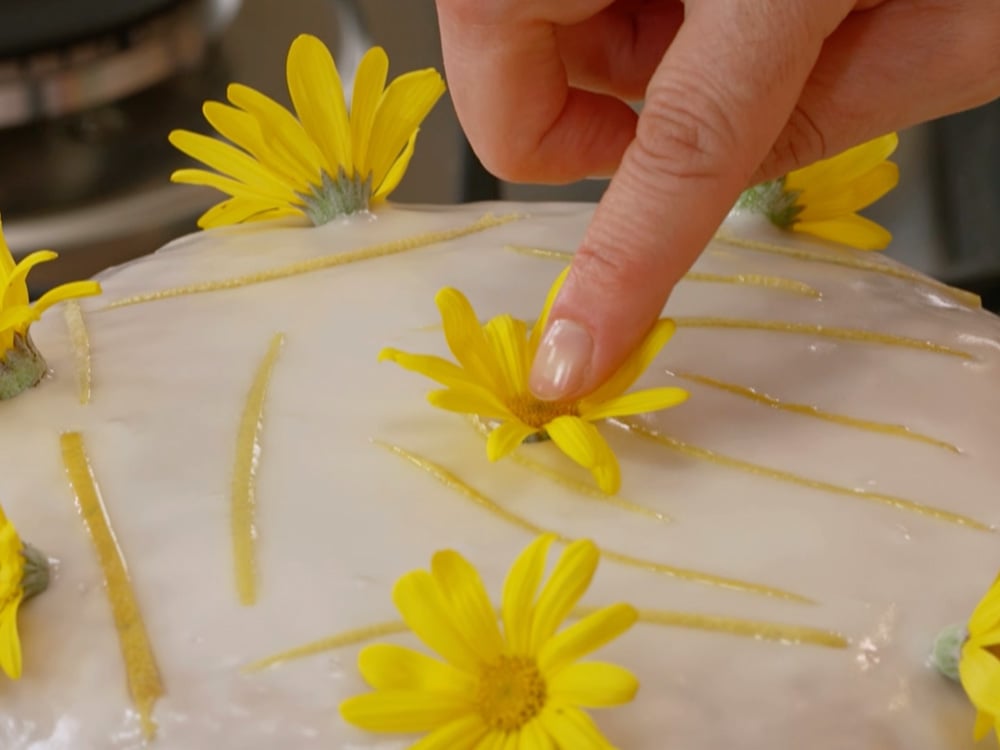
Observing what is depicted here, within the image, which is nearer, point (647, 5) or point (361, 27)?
point (647, 5)

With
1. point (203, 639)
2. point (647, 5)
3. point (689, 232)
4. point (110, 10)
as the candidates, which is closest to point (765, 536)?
point (689, 232)

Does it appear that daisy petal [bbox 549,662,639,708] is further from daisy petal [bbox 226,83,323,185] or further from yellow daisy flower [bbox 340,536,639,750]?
daisy petal [bbox 226,83,323,185]

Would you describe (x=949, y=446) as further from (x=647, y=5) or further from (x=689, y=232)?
(x=647, y=5)

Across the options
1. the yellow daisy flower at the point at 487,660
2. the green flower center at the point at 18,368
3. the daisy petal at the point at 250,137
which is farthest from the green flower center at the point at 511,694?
the daisy petal at the point at 250,137

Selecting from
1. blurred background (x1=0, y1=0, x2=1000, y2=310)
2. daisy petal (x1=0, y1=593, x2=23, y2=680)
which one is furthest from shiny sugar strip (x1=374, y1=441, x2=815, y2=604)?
blurred background (x1=0, y1=0, x2=1000, y2=310)

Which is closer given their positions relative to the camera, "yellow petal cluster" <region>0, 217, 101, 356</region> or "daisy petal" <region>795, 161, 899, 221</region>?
"yellow petal cluster" <region>0, 217, 101, 356</region>

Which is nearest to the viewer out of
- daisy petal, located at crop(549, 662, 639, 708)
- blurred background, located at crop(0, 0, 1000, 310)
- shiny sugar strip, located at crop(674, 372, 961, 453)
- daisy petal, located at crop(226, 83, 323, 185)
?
daisy petal, located at crop(549, 662, 639, 708)
